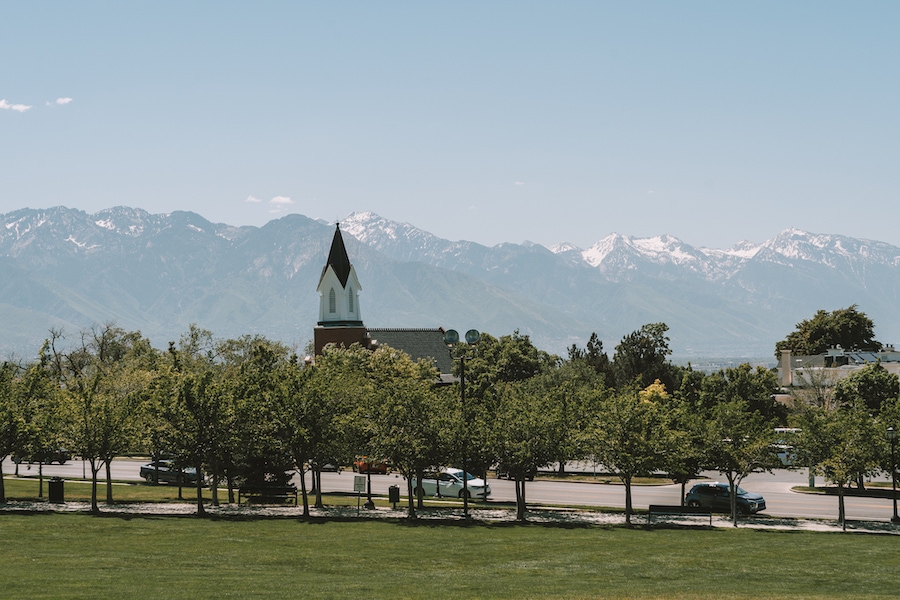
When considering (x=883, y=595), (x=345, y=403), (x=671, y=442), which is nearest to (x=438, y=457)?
(x=345, y=403)

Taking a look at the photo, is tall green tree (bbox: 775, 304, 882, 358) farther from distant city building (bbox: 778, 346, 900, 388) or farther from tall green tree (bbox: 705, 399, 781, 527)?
tall green tree (bbox: 705, 399, 781, 527)

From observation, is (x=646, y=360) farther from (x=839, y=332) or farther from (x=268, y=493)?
(x=839, y=332)

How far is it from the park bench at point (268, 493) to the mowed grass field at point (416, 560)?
655 centimetres

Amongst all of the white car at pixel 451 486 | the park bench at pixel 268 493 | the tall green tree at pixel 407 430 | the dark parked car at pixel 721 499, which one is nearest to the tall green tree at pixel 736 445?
the dark parked car at pixel 721 499

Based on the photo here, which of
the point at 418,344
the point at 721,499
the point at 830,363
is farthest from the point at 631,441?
the point at 830,363

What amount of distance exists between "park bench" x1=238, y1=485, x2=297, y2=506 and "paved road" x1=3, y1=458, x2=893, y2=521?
7.99 metres

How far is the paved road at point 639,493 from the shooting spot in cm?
4644

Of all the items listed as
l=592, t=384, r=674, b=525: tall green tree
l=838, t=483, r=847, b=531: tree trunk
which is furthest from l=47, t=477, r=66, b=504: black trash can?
l=838, t=483, r=847, b=531: tree trunk

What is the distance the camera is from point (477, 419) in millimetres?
42031

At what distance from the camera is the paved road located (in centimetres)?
4644

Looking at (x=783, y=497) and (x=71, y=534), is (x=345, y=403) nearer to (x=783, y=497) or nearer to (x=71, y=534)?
(x=71, y=534)

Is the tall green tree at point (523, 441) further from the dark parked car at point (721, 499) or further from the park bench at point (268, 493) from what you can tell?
the park bench at point (268, 493)

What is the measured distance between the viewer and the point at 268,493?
150 feet

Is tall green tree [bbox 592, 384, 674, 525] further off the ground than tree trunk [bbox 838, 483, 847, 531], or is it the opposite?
tall green tree [bbox 592, 384, 674, 525]
